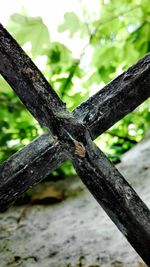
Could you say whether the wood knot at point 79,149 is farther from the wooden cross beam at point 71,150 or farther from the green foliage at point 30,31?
the green foliage at point 30,31

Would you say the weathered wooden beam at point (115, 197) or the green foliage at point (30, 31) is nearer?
the weathered wooden beam at point (115, 197)

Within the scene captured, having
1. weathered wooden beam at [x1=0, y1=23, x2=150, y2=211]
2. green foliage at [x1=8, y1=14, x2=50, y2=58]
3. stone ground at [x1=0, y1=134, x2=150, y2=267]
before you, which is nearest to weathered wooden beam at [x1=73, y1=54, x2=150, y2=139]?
weathered wooden beam at [x1=0, y1=23, x2=150, y2=211]

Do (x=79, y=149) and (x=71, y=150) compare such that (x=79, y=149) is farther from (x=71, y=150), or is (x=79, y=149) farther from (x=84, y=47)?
(x=84, y=47)

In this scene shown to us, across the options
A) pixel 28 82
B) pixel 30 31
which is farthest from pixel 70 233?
pixel 30 31

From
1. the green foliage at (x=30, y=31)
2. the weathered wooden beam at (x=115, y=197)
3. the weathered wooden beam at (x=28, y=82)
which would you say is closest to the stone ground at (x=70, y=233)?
the weathered wooden beam at (x=115, y=197)

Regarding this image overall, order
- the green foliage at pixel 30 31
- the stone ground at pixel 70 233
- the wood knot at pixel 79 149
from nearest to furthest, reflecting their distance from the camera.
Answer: the wood knot at pixel 79 149 → the stone ground at pixel 70 233 → the green foliage at pixel 30 31

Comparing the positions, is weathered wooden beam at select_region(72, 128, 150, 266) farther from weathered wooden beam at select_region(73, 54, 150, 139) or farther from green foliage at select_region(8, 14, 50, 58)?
green foliage at select_region(8, 14, 50, 58)
